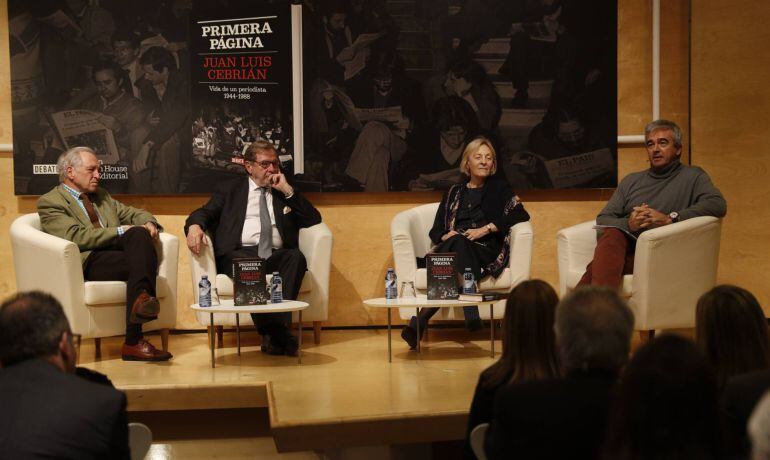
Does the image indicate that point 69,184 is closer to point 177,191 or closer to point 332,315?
point 177,191

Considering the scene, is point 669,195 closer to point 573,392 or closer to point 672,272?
point 672,272

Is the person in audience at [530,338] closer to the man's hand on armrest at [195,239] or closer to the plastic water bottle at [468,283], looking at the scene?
the plastic water bottle at [468,283]

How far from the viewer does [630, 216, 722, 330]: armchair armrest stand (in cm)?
462

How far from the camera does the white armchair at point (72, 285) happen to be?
177 inches

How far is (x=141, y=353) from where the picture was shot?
15.3ft

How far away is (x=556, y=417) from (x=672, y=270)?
3.07m

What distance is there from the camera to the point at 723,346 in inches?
83.0

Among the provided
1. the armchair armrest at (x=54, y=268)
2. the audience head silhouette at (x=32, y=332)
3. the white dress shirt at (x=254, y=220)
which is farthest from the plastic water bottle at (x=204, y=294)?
the audience head silhouette at (x=32, y=332)

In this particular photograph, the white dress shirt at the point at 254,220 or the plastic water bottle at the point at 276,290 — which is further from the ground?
the white dress shirt at the point at 254,220

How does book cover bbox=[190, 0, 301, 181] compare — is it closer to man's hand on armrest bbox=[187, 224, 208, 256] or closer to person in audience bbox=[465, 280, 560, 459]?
man's hand on armrest bbox=[187, 224, 208, 256]

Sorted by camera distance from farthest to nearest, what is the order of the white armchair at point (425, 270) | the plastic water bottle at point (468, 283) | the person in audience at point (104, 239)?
the white armchair at point (425, 270)
the plastic water bottle at point (468, 283)
the person in audience at point (104, 239)

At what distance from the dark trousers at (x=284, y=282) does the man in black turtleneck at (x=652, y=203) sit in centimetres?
157

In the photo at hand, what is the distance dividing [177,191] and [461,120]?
1897mm

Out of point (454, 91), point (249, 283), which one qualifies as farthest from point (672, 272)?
point (249, 283)
